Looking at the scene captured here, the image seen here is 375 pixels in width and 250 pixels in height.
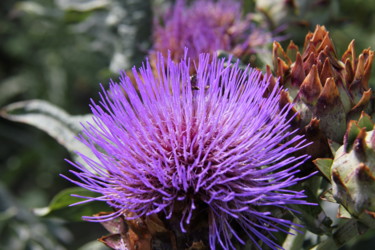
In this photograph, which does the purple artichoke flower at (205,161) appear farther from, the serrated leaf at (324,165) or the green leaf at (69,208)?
the green leaf at (69,208)

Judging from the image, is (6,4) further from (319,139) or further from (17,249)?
(319,139)

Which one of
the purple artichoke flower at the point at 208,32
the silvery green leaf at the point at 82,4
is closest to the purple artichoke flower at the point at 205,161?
the purple artichoke flower at the point at 208,32

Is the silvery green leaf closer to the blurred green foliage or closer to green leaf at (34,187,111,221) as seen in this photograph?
the blurred green foliage

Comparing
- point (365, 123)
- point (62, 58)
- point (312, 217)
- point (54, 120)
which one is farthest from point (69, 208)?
point (62, 58)

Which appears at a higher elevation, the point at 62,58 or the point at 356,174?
the point at 62,58

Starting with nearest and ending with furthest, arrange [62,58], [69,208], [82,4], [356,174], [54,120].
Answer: [356,174] → [69,208] → [54,120] → [82,4] → [62,58]

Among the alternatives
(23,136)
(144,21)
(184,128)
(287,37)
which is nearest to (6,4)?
(23,136)

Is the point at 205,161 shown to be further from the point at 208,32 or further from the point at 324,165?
the point at 208,32
